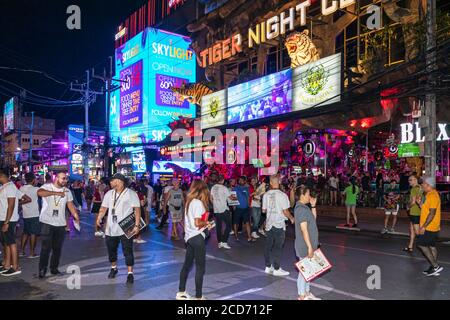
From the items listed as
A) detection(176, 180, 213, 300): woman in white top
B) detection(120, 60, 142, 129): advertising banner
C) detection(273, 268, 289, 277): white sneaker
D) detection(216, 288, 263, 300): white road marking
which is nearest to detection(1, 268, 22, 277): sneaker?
detection(176, 180, 213, 300): woman in white top

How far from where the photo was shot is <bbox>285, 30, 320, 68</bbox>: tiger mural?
852 inches

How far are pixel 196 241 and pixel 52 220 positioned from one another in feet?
10.3

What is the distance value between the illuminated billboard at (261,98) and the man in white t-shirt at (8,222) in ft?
52.9

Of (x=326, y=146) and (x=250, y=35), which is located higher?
(x=250, y=35)

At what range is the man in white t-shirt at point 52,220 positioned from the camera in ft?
24.8

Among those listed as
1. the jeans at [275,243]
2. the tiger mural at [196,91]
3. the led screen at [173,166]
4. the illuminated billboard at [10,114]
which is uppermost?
the illuminated billboard at [10,114]

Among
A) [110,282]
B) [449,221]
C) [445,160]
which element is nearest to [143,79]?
[445,160]

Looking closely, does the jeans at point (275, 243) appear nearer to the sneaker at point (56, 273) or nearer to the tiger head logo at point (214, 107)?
the sneaker at point (56, 273)

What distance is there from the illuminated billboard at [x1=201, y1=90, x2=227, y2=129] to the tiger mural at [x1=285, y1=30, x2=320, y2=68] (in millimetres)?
6287

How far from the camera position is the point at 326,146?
76.6 ft

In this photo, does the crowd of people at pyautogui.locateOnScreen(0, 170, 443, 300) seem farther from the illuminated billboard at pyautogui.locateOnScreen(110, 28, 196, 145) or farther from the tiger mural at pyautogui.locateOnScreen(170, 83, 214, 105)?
the illuminated billboard at pyautogui.locateOnScreen(110, 28, 196, 145)

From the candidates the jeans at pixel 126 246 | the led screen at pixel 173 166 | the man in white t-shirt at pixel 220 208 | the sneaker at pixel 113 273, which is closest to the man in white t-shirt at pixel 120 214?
the jeans at pixel 126 246
